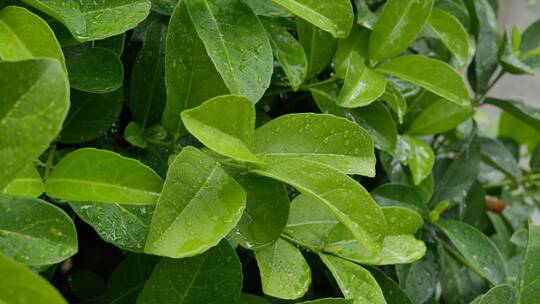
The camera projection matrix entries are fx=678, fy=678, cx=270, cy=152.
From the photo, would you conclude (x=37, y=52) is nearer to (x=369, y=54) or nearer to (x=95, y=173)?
(x=95, y=173)

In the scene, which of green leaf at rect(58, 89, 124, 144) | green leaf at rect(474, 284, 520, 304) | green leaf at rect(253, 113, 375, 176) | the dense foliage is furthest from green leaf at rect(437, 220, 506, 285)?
green leaf at rect(58, 89, 124, 144)

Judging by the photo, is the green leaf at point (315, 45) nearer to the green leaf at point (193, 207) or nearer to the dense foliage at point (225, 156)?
the dense foliage at point (225, 156)

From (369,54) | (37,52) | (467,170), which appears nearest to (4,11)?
(37,52)

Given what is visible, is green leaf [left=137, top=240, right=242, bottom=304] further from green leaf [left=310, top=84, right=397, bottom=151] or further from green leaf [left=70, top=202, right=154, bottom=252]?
green leaf [left=310, top=84, right=397, bottom=151]

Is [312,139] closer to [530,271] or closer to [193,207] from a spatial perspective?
[193,207]

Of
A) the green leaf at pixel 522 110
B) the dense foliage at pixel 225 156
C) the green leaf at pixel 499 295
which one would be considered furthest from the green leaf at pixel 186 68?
the green leaf at pixel 522 110
